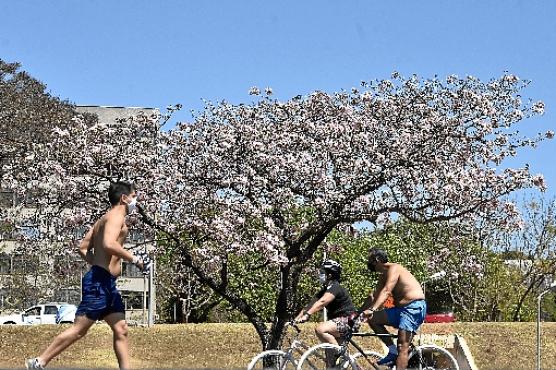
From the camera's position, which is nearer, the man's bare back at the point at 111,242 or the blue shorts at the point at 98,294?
the man's bare back at the point at 111,242

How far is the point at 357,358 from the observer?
11.4m

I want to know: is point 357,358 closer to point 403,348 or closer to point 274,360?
point 403,348

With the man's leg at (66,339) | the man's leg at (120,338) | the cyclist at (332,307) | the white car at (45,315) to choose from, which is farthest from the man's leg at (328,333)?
the white car at (45,315)

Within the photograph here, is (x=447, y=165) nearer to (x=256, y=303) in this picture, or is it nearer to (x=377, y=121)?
(x=377, y=121)

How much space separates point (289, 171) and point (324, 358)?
7841 mm

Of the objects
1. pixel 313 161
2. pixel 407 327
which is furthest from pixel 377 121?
pixel 407 327

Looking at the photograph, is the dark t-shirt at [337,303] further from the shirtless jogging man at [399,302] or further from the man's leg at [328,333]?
the shirtless jogging man at [399,302]

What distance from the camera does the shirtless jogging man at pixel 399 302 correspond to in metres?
11.0

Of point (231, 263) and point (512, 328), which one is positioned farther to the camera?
point (512, 328)

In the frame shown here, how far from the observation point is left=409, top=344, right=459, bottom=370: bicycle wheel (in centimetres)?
1117

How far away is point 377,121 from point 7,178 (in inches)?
296

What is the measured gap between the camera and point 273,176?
61.8ft

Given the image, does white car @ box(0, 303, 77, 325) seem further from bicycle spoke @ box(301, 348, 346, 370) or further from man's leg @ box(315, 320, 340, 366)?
bicycle spoke @ box(301, 348, 346, 370)

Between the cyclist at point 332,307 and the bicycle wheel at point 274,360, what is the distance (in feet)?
1.99
